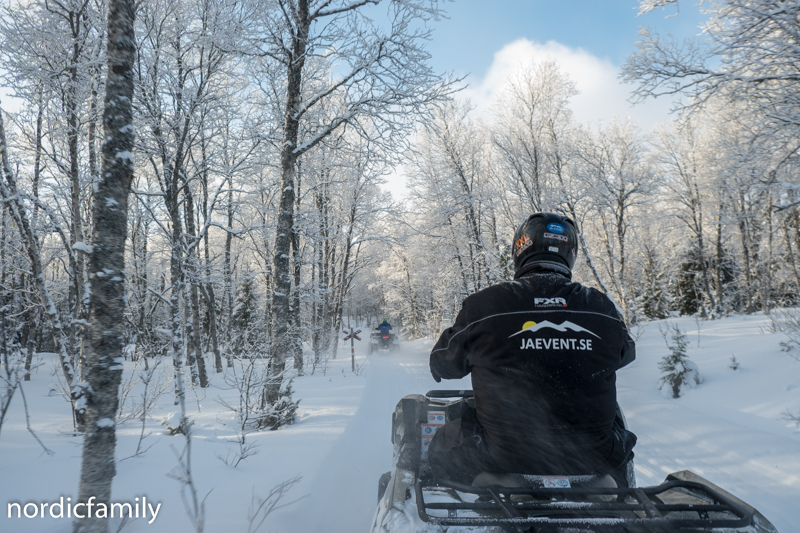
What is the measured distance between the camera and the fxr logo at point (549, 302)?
2.05 metres

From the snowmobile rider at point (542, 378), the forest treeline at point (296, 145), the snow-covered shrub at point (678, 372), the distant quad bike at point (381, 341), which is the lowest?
the distant quad bike at point (381, 341)

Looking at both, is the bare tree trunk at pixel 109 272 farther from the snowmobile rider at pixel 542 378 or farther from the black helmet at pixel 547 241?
the black helmet at pixel 547 241

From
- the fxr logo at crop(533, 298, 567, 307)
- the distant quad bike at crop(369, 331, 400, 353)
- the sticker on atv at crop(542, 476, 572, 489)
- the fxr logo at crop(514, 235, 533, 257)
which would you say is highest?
the fxr logo at crop(514, 235, 533, 257)

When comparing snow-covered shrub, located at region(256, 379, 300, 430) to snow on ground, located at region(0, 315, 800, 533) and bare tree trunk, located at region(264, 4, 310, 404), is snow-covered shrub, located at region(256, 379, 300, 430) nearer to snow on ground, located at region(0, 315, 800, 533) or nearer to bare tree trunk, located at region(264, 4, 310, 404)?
snow on ground, located at region(0, 315, 800, 533)

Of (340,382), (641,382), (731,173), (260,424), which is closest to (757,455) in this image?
(641,382)

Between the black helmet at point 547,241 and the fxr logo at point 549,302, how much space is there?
38cm

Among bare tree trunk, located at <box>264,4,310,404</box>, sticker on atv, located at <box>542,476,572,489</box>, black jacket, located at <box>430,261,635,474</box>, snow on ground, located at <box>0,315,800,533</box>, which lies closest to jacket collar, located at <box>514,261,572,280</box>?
black jacket, located at <box>430,261,635,474</box>

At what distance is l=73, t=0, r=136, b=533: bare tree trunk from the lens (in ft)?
8.06

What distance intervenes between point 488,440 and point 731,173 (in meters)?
8.92

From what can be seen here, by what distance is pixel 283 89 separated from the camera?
9.53 meters

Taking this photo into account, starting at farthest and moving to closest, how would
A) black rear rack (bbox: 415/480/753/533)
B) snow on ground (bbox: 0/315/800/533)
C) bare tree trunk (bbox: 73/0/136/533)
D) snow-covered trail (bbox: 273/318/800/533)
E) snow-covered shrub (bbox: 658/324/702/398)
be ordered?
snow-covered shrub (bbox: 658/324/702/398)
snow-covered trail (bbox: 273/318/800/533)
snow on ground (bbox: 0/315/800/533)
bare tree trunk (bbox: 73/0/136/533)
black rear rack (bbox: 415/480/753/533)

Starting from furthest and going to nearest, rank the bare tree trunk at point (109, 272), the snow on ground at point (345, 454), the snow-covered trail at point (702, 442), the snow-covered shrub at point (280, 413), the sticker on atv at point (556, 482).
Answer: the snow-covered shrub at point (280, 413)
the snow-covered trail at point (702, 442)
the snow on ground at point (345, 454)
the bare tree trunk at point (109, 272)
the sticker on atv at point (556, 482)

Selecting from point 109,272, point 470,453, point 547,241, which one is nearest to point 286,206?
point 109,272

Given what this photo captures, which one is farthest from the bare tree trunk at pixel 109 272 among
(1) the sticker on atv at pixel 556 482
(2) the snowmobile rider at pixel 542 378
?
(1) the sticker on atv at pixel 556 482
